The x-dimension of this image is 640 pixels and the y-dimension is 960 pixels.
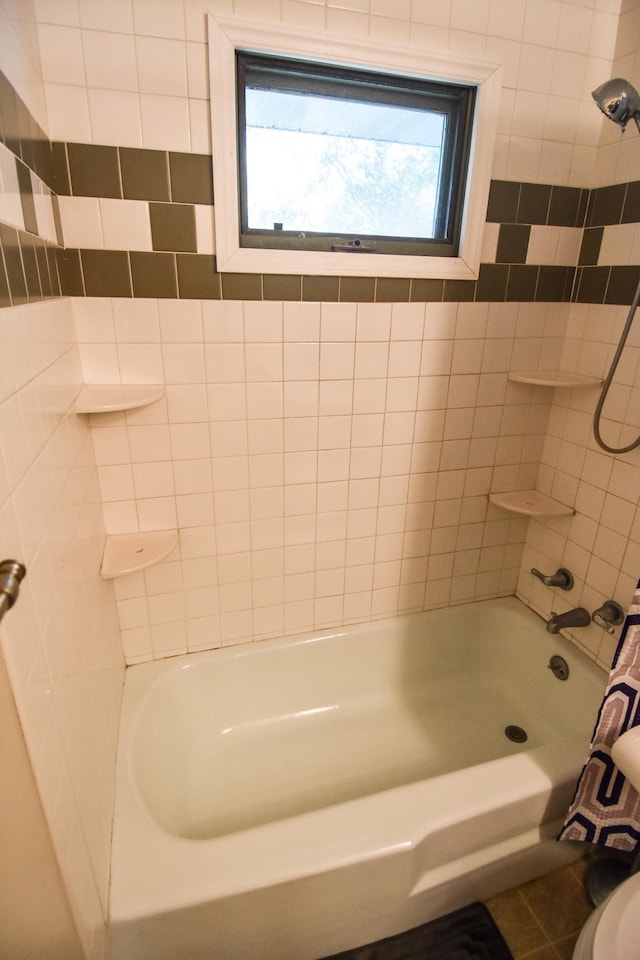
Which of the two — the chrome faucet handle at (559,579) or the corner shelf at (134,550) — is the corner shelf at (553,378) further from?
the corner shelf at (134,550)

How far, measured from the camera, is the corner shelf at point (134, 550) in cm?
126

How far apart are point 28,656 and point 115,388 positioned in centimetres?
82

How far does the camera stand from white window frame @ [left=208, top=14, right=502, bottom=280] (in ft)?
3.67

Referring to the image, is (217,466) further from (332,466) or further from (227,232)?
(227,232)

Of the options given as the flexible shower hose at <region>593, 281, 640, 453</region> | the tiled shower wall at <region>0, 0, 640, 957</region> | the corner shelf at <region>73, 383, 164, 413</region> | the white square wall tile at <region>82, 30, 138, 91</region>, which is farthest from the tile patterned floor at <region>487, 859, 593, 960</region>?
the white square wall tile at <region>82, 30, 138, 91</region>

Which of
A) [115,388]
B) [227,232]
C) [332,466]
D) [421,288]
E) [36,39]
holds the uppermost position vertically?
[36,39]

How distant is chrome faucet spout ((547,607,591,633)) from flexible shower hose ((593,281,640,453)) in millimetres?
542

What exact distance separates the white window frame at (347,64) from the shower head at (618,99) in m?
0.32

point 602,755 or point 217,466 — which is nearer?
point 602,755

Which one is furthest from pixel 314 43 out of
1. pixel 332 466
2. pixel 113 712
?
pixel 113 712

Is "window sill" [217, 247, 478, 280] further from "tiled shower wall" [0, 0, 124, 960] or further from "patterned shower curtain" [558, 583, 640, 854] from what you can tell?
"patterned shower curtain" [558, 583, 640, 854]

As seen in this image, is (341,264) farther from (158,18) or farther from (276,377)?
(158,18)

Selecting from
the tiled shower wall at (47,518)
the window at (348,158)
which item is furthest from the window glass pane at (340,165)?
the tiled shower wall at (47,518)

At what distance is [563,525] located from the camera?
168 cm
